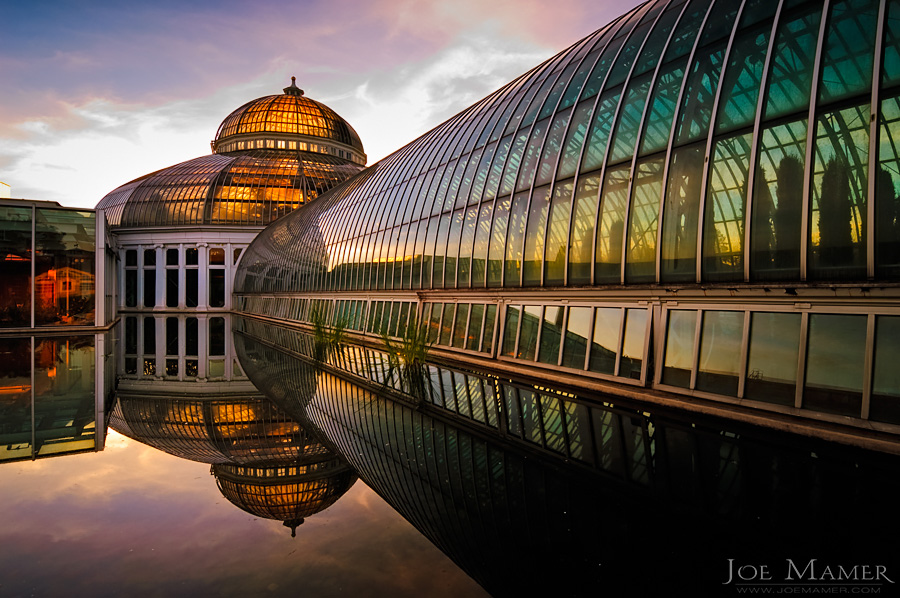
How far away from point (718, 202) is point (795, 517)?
7797 millimetres

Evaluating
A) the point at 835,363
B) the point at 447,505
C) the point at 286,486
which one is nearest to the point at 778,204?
the point at 835,363

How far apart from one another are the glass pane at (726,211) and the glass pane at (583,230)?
3721 mm

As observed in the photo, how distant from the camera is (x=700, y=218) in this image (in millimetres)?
12750

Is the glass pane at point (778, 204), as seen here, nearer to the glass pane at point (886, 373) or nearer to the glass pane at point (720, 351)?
the glass pane at point (720, 351)

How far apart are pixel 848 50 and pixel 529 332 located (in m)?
10.5

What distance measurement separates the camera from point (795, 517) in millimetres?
6660

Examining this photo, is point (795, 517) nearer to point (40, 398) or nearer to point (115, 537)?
point (115, 537)

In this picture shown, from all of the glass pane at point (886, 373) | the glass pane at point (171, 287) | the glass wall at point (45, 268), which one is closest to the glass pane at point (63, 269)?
the glass wall at point (45, 268)

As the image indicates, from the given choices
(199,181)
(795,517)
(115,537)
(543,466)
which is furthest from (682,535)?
(199,181)

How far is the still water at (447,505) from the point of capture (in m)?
5.94

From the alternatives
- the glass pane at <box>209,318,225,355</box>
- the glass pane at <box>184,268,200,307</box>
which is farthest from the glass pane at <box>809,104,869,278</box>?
the glass pane at <box>184,268,200,307</box>

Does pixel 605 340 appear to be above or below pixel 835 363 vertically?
below

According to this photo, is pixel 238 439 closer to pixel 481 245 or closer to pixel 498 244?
pixel 498 244

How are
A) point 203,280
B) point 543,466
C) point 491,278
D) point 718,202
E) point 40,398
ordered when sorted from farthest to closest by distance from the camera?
point 203,280
point 491,278
point 40,398
point 718,202
point 543,466
